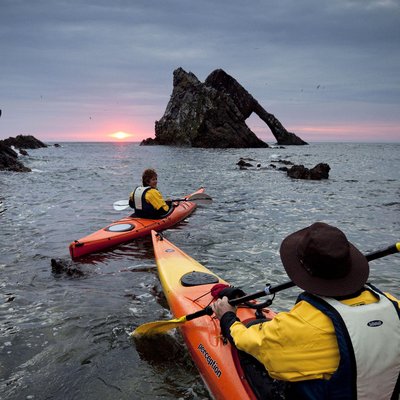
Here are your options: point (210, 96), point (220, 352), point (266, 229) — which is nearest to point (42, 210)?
point (266, 229)

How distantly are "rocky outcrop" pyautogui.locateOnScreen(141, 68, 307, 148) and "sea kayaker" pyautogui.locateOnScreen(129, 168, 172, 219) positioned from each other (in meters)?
63.7

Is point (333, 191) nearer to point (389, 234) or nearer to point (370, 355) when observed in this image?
point (389, 234)

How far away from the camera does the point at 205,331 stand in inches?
143

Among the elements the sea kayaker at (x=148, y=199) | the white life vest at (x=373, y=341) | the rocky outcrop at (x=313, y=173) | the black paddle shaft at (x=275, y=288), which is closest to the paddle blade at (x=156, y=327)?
the black paddle shaft at (x=275, y=288)

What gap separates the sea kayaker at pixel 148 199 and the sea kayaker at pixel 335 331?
21.6 feet

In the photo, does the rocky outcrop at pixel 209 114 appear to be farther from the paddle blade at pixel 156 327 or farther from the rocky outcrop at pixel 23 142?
the paddle blade at pixel 156 327

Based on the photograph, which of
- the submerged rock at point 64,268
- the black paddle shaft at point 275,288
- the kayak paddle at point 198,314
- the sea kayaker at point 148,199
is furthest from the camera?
the sea kayaker at point 148,199

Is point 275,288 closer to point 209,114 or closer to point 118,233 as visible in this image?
point 118,233

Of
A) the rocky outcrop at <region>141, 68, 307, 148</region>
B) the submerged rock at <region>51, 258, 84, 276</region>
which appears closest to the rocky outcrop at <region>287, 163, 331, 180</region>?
the submerged rock at <region>51, 258, 84, 276</region>

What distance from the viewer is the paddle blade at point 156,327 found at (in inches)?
152

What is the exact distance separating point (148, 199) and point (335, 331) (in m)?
7.11

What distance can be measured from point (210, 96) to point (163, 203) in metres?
68.3

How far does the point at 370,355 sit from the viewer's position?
6.14 ft

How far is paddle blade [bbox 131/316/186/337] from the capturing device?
3.87 metres
